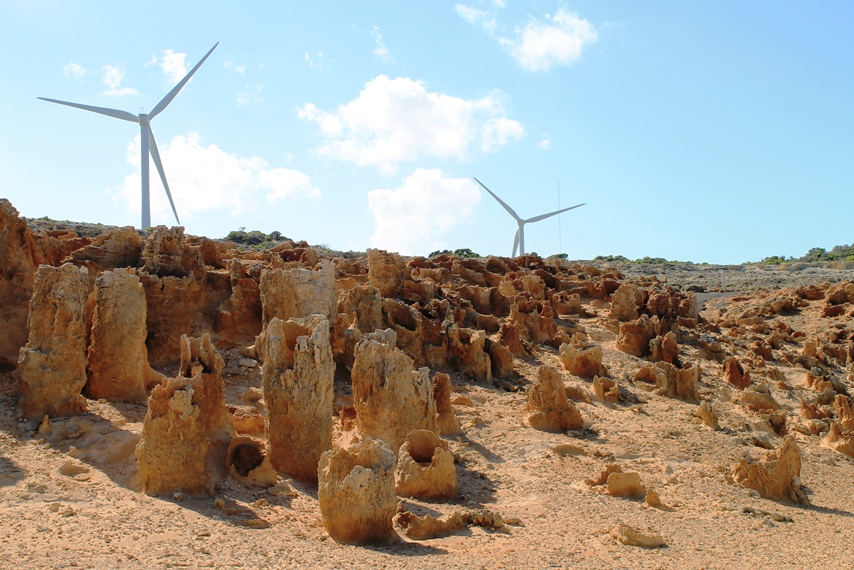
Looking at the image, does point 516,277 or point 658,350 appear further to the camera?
point 516,277

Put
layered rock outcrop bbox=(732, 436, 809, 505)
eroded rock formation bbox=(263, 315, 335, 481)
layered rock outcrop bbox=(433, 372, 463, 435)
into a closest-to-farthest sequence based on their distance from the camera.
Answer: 1. eroded rock formation bbox=(263, 315, 335, 481)
2. layered rock outcrop bbox=(732, 436, 809, 505)
3. layered rock outcrop bbox=(433, 372, 463, 435)

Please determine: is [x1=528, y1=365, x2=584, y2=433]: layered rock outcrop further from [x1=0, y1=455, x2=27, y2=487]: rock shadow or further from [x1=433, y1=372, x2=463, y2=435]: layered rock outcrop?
[x1=0, y1=455, x2=27, y2=487]: rock shadow

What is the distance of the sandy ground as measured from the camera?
787cm

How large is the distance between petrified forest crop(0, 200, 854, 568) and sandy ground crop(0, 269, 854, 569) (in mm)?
42

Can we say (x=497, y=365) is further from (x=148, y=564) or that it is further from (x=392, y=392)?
(x=148, y=564)

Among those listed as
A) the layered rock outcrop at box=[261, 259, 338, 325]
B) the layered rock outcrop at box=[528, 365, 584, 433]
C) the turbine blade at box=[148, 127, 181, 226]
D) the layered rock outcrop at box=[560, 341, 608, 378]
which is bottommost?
the layered rock outcrop at box=[528, 365, 584, 433]

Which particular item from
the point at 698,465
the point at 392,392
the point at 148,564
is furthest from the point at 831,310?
the point at 148,564

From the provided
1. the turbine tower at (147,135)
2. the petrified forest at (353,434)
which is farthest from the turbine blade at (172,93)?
the petrified forest at (353,434)

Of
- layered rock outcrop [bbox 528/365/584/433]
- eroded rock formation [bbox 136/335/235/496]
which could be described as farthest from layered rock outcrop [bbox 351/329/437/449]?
layered rock outcrop [bbox 528/365/584/433]

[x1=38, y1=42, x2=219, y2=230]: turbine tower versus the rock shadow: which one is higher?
[x1=38, y1=42, x2=219, y2=230]: turbine tower

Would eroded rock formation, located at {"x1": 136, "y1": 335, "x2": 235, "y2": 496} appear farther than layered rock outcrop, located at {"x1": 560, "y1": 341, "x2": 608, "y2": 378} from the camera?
No

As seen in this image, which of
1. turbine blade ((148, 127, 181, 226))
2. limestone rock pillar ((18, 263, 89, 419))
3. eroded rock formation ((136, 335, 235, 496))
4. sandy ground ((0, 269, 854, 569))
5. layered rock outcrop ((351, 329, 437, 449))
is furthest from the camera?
turbine blade ((148, 127, 181, 226))

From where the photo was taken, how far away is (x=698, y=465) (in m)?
12.8

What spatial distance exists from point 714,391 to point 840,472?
447 cm
